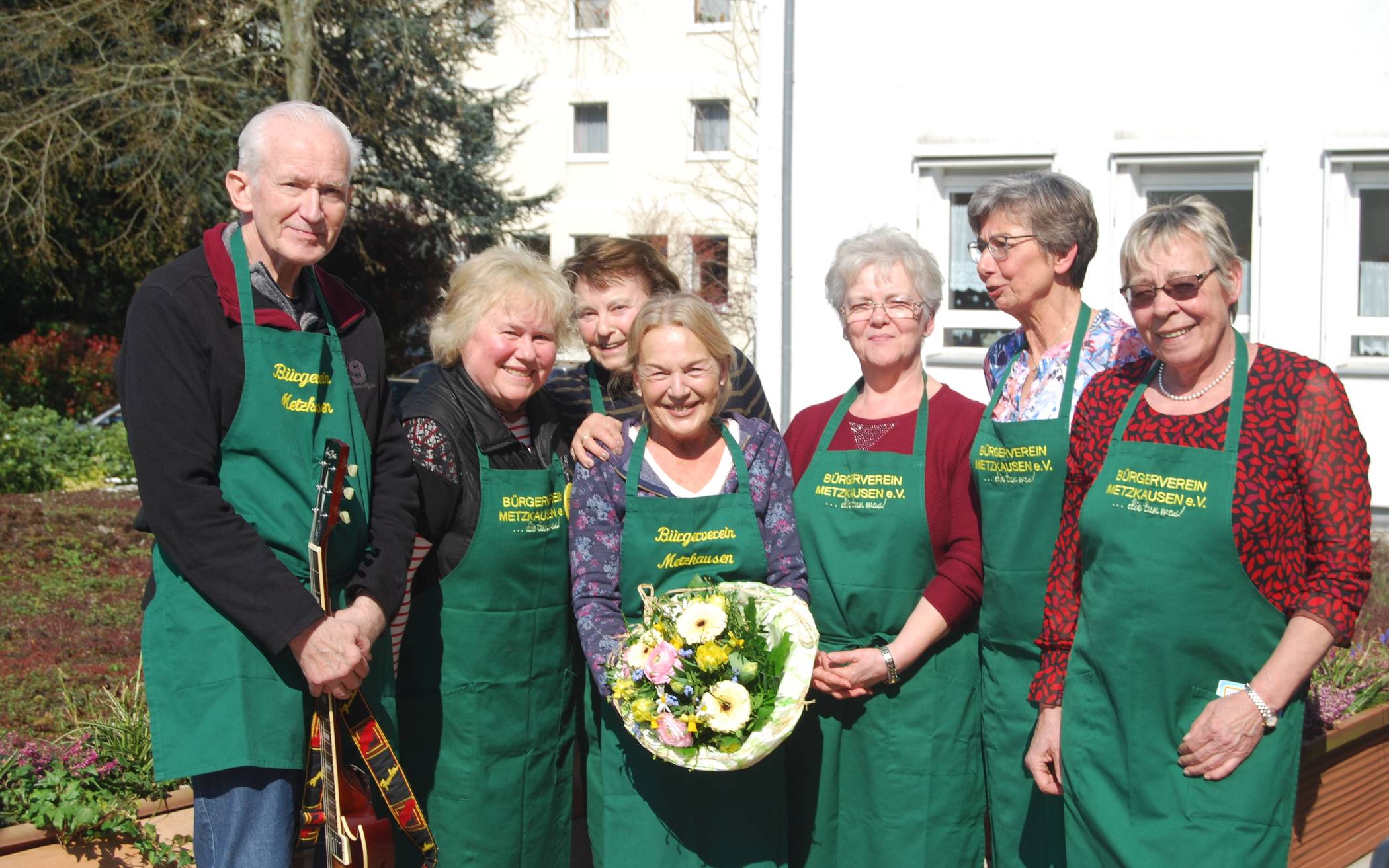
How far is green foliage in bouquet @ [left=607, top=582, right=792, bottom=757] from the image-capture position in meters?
2.65

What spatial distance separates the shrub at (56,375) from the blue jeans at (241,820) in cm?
1349

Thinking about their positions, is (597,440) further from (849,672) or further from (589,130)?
(589,130)

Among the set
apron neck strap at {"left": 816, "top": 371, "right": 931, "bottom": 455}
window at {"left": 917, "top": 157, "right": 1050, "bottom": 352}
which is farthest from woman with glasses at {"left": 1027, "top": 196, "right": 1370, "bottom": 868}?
window at {"left": 917, "top": 157, "right": 1050, "bottom": 352}

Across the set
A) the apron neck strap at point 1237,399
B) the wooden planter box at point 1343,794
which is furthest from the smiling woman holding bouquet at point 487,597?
the wooden planter box at point 1343,794

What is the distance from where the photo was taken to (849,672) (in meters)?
2.99

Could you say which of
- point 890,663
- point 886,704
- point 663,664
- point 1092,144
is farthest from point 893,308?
point 1092,144

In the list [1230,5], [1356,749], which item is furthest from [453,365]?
[1230,5]

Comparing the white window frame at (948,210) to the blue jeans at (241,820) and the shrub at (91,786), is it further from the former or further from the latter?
the blue jeans at (241,820)

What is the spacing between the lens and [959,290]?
29.5 ft

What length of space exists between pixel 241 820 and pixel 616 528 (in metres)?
1.05

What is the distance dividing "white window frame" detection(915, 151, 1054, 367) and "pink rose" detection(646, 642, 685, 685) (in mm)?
6382

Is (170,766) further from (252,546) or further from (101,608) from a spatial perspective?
(101,608)

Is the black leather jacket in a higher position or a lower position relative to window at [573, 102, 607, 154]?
lower

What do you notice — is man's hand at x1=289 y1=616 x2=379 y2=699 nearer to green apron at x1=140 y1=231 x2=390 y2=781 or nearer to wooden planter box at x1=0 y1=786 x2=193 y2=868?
green apron at x1=140 y1=231 x2=390 y2=781
